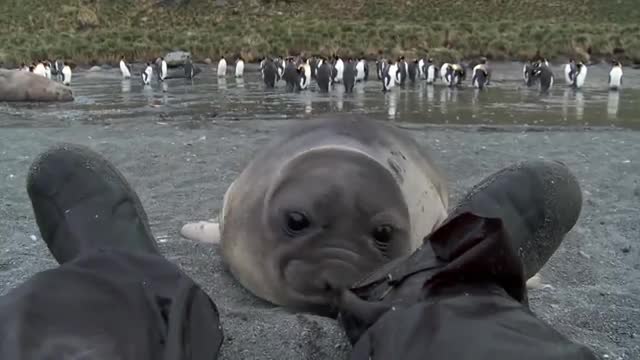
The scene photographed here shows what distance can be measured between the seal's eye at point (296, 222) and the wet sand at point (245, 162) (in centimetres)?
34

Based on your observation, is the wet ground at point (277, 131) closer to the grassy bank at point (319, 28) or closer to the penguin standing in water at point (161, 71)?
the penguin standing in water at point (161, 71)

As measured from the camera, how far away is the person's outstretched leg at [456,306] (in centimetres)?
161

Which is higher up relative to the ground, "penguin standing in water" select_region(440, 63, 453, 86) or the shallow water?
"penguin standing in water" select_region(440, 63, 453, 86)

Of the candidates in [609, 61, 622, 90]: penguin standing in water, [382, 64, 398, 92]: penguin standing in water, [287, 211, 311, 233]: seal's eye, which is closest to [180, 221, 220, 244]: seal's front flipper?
[287, 211, 311, 233]: seal's eye

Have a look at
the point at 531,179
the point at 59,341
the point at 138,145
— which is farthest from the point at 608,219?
the point at 138,145

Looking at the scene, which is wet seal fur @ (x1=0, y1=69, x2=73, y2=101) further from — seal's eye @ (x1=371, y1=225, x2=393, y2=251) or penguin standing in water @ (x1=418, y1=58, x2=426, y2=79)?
seal's eye @ (x1=371, y1=225, x2=393, y2=251)

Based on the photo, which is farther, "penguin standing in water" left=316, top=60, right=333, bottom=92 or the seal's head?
"penguin standing in water" left=316, top=60, right=333, bottom=92

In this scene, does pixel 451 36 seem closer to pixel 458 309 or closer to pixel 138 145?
Result: pixel 138 145

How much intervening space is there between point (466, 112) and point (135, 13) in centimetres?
3993

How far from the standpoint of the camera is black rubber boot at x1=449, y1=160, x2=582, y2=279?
2.68 m

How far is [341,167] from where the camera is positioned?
3.06 m

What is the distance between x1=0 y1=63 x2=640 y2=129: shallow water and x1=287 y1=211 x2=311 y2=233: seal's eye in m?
8.76

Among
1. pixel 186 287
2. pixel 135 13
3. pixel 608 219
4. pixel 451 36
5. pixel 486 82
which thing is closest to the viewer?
pixel 186 287

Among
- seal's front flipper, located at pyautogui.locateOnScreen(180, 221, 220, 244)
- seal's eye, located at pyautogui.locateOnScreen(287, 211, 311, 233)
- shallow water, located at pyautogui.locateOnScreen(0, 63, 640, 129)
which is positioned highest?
seal's eye, located at pyautogui.locateOnScreen(287, 211, 311, 233)
